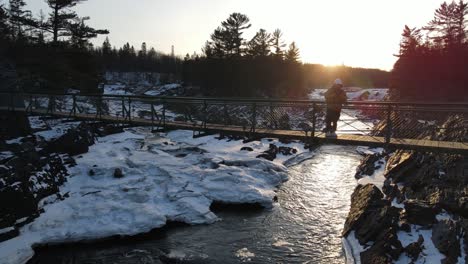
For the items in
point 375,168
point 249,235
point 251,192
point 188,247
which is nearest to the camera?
point 188,247

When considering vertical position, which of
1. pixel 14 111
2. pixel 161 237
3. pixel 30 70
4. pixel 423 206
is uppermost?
pixel 30 70

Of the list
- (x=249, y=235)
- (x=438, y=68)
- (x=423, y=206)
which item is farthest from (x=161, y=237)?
(x=438, y=68)

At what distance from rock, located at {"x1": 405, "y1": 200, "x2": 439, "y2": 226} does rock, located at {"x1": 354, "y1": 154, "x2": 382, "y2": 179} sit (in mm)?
6477

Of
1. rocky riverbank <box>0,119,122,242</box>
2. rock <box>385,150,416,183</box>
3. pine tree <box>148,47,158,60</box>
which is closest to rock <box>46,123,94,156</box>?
rocky riverbank <box>0,119,122,242</box>

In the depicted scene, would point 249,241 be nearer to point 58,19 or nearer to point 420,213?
point 420,213

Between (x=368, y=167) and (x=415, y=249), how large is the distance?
31.9 ft

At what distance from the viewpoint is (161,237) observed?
40.0 ft

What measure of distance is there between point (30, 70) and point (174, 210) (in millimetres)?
18053

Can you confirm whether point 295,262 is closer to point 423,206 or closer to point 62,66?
point 423,206

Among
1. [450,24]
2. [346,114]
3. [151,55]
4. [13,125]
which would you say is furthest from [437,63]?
[151,55]

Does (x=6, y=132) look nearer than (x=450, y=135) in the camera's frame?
No

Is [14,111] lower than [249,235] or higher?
higher

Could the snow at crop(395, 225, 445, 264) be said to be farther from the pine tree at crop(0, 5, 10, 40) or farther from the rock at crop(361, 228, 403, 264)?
the pine tree at crop(0, 5, 10, 40)

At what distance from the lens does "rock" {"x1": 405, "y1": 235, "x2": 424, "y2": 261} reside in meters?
9.73
